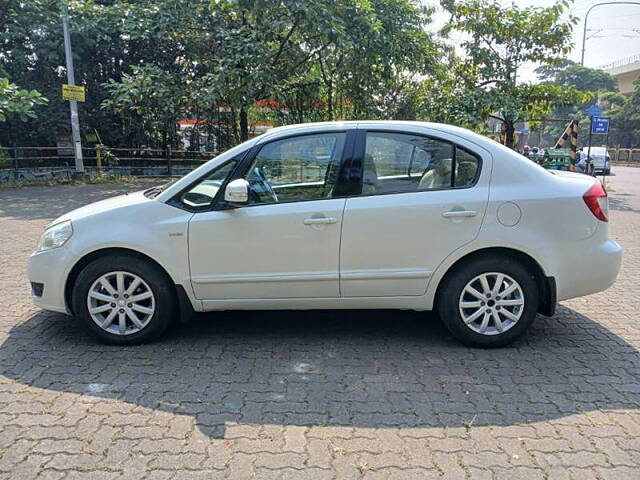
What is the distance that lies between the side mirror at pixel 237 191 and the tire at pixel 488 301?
165 centimetres

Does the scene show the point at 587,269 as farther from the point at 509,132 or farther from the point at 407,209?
the point at 509,132

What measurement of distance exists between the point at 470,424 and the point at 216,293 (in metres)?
2.03

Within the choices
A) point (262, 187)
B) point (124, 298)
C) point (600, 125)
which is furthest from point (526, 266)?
point (600, 125)

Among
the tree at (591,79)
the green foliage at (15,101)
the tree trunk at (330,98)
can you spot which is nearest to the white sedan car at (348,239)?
the green foliage at (15,101)

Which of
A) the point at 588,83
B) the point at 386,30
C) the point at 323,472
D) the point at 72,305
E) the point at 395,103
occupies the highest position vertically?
the point at 588,83

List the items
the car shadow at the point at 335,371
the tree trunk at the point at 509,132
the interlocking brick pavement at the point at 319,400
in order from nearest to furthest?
the interlocking brick pavement at the point at 319,400, the car shadow at the point at 335,371, the tree trunk at the point at 509,132

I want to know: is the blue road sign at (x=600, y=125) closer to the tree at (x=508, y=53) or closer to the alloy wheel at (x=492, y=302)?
the tree at (x=508, y=53)

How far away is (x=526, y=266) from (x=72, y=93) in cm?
1487

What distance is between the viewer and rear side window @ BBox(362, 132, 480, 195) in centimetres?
380

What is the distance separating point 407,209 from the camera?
3.70m

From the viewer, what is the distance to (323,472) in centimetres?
247

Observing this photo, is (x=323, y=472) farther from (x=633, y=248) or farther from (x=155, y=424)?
(x=633, y=248)

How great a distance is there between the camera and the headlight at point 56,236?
3.84 meters

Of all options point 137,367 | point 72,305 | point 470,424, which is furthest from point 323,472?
point 72,305
